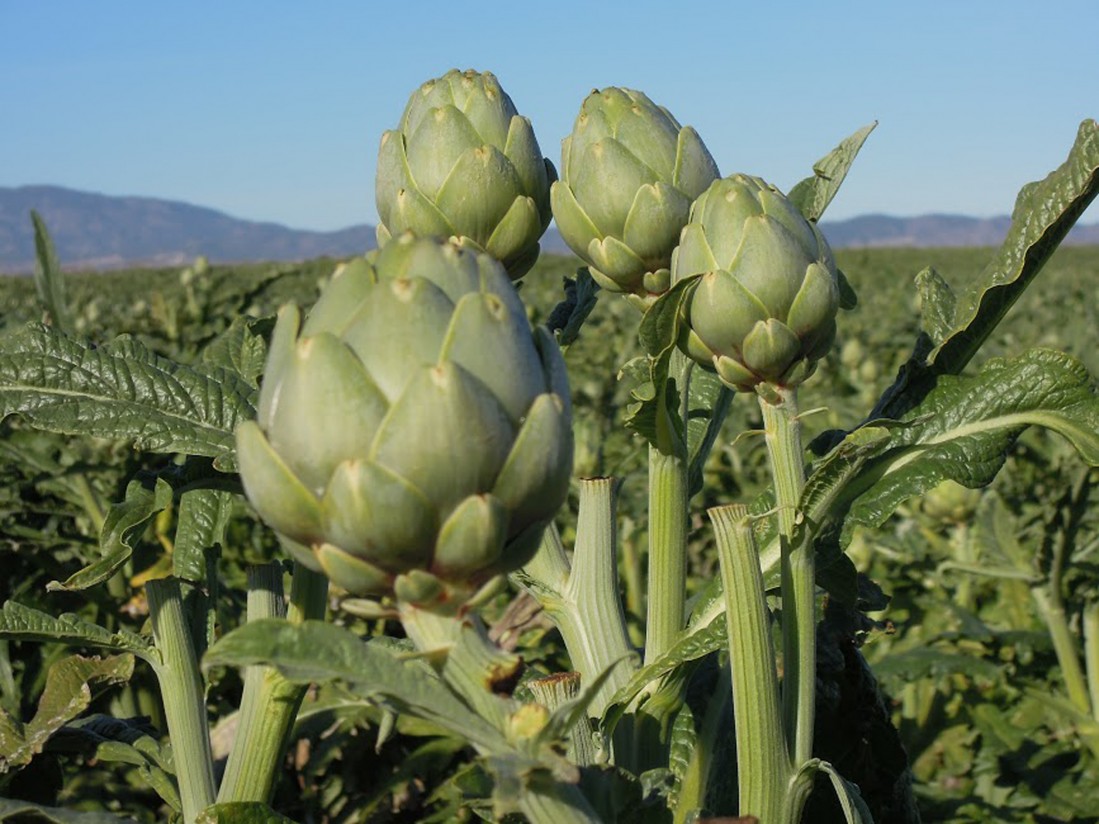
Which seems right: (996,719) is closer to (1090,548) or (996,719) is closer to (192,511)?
(1090,548)

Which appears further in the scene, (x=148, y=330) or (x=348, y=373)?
(x=148, y=330)

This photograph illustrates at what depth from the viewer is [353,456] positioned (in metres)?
0.57

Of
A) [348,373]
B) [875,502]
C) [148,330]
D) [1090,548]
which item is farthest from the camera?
[148,330]

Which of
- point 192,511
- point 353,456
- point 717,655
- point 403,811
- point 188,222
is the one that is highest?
point 188,222

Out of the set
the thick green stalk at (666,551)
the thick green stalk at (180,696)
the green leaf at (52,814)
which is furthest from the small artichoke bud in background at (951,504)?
the green leaf at (52,814)

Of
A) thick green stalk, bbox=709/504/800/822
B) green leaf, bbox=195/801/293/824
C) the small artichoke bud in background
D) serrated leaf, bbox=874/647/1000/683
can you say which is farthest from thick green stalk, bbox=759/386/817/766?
the small artichoke bud in background

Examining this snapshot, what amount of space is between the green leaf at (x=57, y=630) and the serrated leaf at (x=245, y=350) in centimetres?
24

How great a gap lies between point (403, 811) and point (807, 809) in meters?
1.06

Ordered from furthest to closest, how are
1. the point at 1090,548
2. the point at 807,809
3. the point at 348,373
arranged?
the point at 1090,548
the point at 807,809
the point at 348,373

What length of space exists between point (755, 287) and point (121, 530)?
50 centimetres

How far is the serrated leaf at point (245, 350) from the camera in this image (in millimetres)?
1039

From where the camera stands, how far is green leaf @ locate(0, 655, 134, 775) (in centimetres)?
108

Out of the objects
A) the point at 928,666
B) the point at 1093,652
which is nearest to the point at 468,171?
the point at 928,666

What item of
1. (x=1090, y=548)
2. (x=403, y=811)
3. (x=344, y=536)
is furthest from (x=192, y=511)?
(x=1090, y=548)
